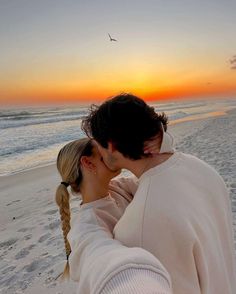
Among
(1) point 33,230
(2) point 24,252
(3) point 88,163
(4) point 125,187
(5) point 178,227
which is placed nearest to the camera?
(5) point 178,227

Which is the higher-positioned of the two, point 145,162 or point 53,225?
point 145,162

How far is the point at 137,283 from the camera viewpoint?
2.12ft

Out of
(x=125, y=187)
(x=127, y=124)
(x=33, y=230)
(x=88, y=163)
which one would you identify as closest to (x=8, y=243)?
(x=33, y=230)

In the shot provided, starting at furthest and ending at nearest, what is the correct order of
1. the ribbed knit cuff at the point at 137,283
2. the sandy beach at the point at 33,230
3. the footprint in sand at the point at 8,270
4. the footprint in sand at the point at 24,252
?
the footprint in sand at the point at 24,252 → the footprint in sand at the point at 8,270 → the sandy beach at the point at 33,230 → the ribbed knit cuff at the point at 137,283

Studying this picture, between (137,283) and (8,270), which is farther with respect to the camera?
(8,270)

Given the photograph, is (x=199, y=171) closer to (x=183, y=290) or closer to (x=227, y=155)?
(x=183, y=290)

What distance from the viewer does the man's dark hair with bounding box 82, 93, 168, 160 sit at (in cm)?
133

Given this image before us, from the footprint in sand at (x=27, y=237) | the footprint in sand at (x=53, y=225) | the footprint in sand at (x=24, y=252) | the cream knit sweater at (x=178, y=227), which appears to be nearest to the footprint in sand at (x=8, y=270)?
the footprint in sand at (x=24, y=252)

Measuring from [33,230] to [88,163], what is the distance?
147 inches

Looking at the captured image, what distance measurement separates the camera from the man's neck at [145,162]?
1395 mm

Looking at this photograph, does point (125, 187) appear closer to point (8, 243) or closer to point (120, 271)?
point (120, 271)

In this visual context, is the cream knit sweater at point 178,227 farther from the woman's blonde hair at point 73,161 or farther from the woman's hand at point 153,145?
the woman's blonde hair at point 73,161

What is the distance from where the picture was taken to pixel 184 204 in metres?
1.26

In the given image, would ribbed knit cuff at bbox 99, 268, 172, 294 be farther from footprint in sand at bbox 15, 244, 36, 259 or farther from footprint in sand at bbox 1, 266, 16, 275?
footprint in sand at bbox 15, 244, 36, 259
